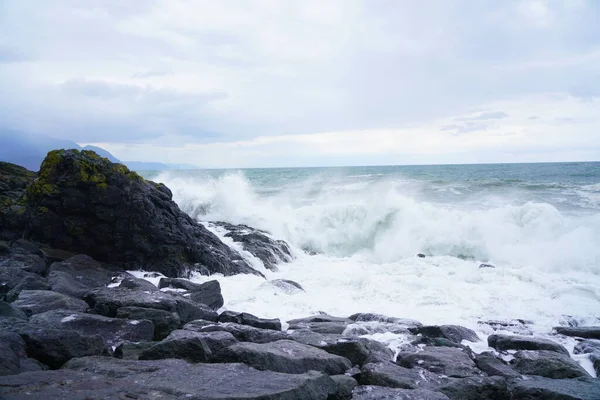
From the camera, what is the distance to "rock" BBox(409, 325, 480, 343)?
7.31m

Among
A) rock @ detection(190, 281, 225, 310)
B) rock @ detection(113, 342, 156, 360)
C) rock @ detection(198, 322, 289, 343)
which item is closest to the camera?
rock @ detection(113, 342, 156, 360)

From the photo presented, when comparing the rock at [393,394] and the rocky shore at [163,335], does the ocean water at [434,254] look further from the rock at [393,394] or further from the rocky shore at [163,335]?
the rock at [393,394]

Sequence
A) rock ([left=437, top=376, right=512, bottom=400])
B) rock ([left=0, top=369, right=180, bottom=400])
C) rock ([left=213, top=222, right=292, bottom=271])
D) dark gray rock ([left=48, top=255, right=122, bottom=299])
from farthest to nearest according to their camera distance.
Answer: rock ([left=213, top=222, right=292, bottom=271]) → dark gray rock ([left=48, top=255, right=122, bottom=299]) → rock ([left=437, top=376, right=512, bottom=400]) → rock ([left=0, top=369, right=180, bottom=400])

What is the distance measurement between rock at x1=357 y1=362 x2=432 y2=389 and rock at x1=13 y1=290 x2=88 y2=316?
4.55 m

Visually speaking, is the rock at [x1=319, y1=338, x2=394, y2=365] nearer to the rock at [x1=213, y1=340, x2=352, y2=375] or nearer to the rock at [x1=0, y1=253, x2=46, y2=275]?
the rock at [x1=213, y1=340, x2=352, y2=375]

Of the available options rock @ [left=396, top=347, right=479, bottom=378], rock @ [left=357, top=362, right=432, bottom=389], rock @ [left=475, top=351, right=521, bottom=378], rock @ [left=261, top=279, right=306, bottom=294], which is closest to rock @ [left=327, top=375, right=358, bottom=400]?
rock @ [left=357, top=362, right=432, bottom=389]

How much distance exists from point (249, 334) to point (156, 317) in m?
1.48

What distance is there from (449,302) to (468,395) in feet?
17.0

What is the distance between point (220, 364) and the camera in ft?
15.3

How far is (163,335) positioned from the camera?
6531 millimetres

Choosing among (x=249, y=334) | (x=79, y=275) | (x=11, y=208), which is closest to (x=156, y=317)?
(x=249, y=334)

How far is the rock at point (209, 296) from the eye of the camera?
8.69 m

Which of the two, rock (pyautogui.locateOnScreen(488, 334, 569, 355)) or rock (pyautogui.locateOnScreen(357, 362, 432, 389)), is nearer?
rock (pyautogui.locateOnScreen(357, 362, 432, 389))

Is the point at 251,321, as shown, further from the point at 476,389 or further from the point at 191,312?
the point at 476,389
